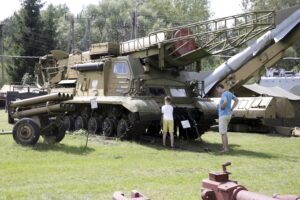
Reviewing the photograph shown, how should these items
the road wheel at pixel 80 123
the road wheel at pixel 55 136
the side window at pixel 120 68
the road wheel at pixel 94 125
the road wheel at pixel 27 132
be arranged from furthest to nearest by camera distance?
the road wheel at pixel 80 123
the road wheel at pixel 94 125
the side window at pixel 120 68
the road wheel at pixel 55 136
the road wheel at pixel 27 132

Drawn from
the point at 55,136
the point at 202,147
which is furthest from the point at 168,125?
the point at 55,136

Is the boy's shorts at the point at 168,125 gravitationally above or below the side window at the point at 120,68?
below

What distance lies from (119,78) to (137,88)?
3.61 feet

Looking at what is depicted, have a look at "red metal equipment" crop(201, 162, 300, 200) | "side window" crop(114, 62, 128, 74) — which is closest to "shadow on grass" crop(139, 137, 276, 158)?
"side window" crop(114, 62, 128, 74)

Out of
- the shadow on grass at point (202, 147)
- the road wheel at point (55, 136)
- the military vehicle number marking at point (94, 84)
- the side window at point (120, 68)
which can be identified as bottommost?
the shadow on grass at point (202, 147)

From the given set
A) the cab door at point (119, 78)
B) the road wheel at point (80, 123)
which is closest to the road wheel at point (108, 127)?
the cab door at point (119, 78)

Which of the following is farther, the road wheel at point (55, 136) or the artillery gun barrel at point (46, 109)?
the road wheel at point (55, 136)

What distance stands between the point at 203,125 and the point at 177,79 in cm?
193

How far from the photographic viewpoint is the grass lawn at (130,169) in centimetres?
659

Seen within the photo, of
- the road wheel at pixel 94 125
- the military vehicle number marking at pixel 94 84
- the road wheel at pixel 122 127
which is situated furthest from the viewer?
the military vehicle number marking at pixel 94 84

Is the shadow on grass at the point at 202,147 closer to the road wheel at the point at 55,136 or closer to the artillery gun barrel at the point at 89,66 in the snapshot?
the road wheel at the point at 55,136

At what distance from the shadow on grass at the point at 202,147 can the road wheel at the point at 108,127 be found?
52.1 inches

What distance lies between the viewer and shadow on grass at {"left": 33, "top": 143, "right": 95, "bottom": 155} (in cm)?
1077

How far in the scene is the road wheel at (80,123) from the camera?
Answer: 51.5ft
